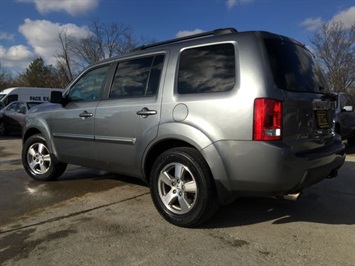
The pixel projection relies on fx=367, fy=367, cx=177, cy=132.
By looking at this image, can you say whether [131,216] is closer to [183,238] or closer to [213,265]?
[183,238]

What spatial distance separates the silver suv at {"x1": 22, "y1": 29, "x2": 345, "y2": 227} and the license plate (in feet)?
0.03

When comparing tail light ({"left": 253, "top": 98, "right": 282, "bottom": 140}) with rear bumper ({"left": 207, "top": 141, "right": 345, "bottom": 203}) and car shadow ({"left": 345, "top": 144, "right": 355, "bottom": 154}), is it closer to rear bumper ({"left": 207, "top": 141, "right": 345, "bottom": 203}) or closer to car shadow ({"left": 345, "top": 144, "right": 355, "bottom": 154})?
rear bumper ({"left": 207, "top": 141, "right": 345, "bottom": 203})

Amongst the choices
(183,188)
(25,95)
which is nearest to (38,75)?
(25,95)

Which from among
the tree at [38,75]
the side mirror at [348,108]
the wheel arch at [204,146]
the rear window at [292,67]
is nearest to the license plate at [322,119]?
the rear window at [292,67]

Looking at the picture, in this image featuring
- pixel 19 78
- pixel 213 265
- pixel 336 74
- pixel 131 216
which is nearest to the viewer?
pixel 213 265

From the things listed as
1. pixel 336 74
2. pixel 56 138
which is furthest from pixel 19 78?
pixel 56 138

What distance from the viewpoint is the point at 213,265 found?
9.78 ft

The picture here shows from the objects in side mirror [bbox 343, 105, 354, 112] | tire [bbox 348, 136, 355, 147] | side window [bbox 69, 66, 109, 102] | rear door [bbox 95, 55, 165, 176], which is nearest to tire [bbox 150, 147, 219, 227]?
rear door [bbox 95, 55, 165, 176]

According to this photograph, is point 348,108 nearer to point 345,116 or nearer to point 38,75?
point 345,116

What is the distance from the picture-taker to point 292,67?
3594 millimetres

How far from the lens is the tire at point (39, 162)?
579 centimetres

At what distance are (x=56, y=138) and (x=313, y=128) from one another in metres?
3.60

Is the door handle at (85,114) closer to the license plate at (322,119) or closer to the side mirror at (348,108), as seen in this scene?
the license plate at (322,119)

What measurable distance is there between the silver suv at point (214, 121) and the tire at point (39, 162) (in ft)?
4.39
